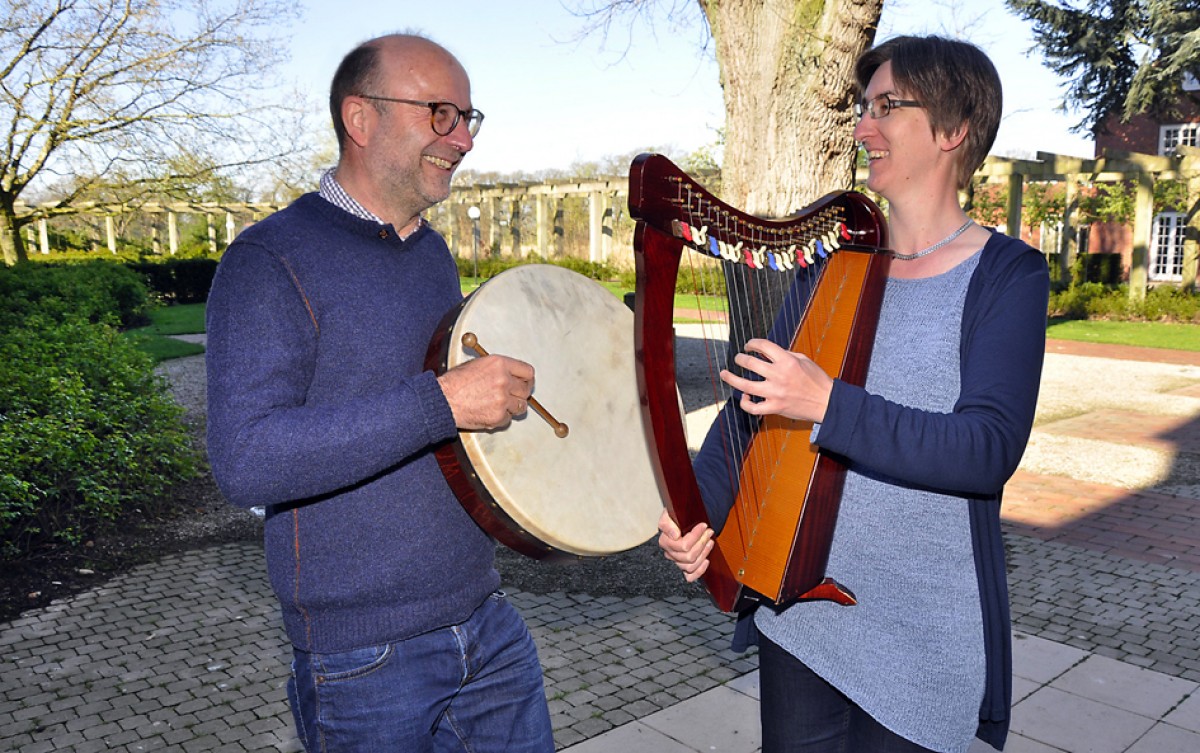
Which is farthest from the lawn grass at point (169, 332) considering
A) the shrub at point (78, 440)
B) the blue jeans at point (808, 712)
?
the blue jeans at point (808, 712)

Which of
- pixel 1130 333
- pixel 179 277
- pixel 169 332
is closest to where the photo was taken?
pixel 169 332

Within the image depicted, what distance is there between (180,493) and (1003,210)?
27.6m

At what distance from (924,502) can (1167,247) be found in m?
32.9

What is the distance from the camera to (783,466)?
1909mm

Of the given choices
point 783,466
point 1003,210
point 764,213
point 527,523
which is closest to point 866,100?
point 783,466

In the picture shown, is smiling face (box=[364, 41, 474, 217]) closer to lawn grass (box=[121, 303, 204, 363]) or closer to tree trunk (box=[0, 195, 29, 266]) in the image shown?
lawn grass (box=[121, 303, 204, 363])

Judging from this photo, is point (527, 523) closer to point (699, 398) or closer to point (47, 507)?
point (47, 507)

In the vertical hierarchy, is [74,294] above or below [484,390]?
below

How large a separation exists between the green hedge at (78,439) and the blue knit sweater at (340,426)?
4.11 m

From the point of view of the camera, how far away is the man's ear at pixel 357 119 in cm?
197

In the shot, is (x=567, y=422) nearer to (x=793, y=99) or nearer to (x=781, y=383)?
(x=781, y=383)

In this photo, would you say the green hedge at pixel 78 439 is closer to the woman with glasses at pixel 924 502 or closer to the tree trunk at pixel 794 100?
the tree trunk at pixel 794 100

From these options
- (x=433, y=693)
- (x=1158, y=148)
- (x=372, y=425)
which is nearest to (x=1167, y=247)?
(x=1158, y=148)

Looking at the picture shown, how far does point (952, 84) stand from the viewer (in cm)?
185
